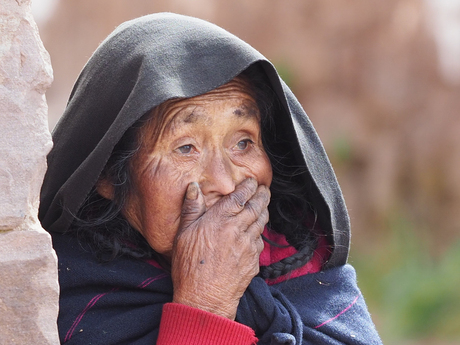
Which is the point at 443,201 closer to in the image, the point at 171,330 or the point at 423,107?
the point at 423,107

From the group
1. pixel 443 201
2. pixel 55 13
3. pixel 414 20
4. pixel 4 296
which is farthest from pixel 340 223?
pixel 55 13

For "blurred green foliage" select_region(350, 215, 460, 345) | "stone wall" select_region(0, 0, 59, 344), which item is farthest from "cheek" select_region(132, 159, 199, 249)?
"blurred green foliage" select_region(350, 215, 460, 345)

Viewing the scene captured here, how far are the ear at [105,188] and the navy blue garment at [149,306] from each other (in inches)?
8.4

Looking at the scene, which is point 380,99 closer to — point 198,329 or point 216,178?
point 216,178

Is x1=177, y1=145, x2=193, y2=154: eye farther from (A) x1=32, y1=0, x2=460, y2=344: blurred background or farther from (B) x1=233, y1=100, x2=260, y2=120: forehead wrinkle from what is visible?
(A) x1=32, y1=0, x2=460, y2=344: blurred background

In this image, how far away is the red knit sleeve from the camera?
2164mm

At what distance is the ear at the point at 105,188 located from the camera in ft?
8.19

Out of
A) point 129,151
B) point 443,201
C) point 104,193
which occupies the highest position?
point 129,151

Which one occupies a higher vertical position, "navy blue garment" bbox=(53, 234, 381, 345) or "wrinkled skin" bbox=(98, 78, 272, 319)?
"wrinkled skin" bbox=(98, 78, 272, 319)

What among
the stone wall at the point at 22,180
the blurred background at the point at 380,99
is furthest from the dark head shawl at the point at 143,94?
the blurred background at the point at 380,99

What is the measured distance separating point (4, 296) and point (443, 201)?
347 inches

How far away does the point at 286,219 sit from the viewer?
8.94 feet

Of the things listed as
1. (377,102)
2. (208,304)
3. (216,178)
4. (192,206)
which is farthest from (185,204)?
(377,102)

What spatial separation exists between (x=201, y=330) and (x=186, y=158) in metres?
0.62
